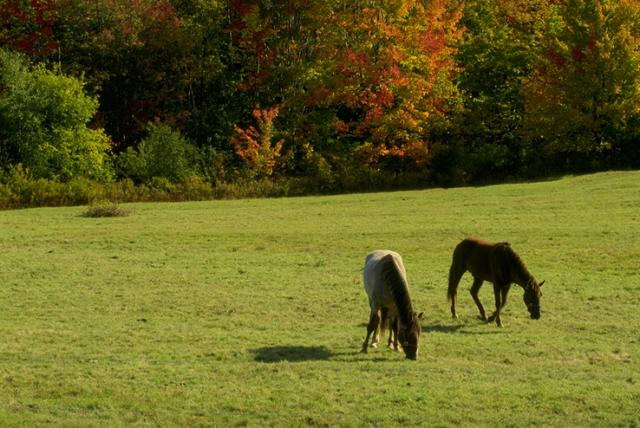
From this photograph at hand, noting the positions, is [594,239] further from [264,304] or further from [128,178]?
[128,178]

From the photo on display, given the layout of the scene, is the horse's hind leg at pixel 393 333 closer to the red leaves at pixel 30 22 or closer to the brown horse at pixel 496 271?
the brown horse at pixel 496 271

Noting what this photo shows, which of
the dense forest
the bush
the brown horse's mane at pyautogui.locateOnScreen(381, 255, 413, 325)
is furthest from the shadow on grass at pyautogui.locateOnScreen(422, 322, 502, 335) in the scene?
the bush

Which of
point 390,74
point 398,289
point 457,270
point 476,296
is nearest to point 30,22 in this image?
point 390,74

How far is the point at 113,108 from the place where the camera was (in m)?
60.8

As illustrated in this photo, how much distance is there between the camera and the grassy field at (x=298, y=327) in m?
13.3

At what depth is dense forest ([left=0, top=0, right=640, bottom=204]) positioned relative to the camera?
51250mm

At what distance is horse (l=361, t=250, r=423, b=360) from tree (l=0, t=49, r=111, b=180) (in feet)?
119

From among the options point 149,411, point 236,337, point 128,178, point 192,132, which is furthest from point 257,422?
point 192,132

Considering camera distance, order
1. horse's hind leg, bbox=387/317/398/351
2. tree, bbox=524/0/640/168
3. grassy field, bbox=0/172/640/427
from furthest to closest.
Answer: tree, bbox=524/0/640/168 → horse's hind leg, bbox=387/317/398/351 → grassy field, bbox=0/172/640/427

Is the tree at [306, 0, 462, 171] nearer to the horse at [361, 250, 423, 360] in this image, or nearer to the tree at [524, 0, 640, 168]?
the tree at [524, 0, 640, 168]

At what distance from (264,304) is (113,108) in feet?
137

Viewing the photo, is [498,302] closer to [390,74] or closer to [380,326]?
[380,326]

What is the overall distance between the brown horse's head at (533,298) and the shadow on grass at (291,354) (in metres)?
4.32

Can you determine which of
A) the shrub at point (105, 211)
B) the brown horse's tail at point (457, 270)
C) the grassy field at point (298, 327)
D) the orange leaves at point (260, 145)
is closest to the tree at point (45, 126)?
the orange leaves at point (260, 145)
